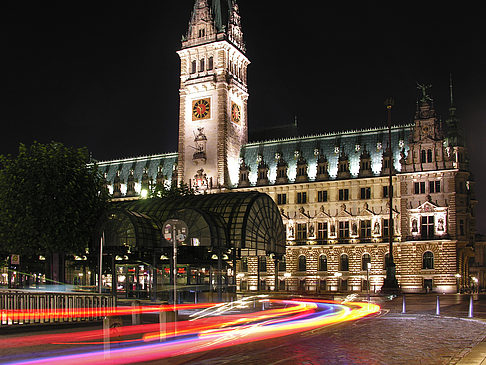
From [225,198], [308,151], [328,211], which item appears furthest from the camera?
[308,151]

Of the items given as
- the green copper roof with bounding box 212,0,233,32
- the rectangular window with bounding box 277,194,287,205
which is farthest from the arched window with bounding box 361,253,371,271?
the green copper roof with bounding box 212,0,233,32

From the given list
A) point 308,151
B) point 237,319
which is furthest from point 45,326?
point 308,151

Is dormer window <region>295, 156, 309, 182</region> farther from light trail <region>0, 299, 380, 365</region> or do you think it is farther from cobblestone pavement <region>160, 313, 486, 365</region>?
cobblestone pavement <region>160, 313, 486, 365</region>

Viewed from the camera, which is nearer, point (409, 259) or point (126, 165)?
point (409, 259)

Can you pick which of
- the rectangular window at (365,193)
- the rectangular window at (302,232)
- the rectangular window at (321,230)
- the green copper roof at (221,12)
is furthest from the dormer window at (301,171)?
the green copper roof at (221,12)

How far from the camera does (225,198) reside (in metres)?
58.8

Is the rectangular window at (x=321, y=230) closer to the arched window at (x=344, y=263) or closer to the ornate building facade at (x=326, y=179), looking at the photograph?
the ornate building facade at (x=326, y=179)

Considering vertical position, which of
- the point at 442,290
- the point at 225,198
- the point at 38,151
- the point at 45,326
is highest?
the point at 38,151

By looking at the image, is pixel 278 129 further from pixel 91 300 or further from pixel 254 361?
pixel 254 361

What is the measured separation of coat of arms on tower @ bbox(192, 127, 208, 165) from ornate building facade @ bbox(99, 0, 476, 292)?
19cm

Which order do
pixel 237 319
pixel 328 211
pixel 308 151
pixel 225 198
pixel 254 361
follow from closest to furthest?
pixel 254 361 < pixel 237 319 < pixel 225 198 < pixel 328 211 < pixel 308 151

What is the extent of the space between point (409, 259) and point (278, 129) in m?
44.3

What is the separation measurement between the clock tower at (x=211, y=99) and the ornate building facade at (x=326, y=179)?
195mm

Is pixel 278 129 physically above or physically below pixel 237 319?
above
